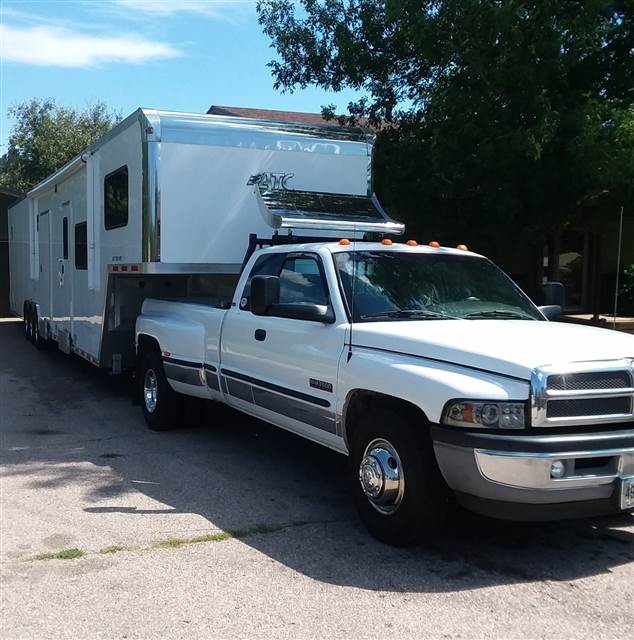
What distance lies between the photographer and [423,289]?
18.2 feet

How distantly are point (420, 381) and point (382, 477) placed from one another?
0.69 m

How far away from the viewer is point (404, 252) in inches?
229

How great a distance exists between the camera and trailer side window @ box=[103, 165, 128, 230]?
8383 mm

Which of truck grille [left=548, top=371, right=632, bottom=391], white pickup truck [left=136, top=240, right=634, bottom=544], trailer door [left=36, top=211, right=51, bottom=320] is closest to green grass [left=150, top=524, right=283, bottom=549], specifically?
white pickup truck [left=136, top=240, right=634, bottom=544]

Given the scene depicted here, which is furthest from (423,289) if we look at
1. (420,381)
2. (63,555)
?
(63,555)

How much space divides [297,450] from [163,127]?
354 cm

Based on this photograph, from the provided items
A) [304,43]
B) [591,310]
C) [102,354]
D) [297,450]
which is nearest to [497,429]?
[297,450]

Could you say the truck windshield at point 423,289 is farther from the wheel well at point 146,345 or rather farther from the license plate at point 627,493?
the wheel well at point 146,345

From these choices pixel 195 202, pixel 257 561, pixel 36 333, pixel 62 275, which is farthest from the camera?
pixel 36 333

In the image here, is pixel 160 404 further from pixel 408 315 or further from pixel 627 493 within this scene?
pixel 627 493

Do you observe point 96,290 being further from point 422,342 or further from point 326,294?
point 422,342

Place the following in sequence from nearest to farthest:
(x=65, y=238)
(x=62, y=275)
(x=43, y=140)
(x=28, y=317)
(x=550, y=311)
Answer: (x=550, y=311) → (x=65, y=238) → (x=62, y=275) → (x=28, y=317) → (x=43, y=140)

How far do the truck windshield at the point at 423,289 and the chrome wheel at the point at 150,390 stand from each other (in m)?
3.24

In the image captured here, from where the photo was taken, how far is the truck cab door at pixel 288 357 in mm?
5219
